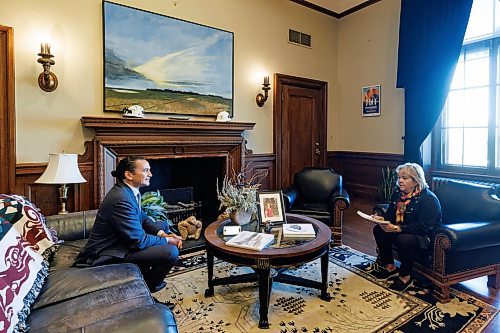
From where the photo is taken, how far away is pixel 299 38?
209 inches

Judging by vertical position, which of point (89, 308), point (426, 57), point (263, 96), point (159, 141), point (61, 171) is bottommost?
point (89, 308)

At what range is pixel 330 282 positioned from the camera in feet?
8.77

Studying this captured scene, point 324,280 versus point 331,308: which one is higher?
point 324,280

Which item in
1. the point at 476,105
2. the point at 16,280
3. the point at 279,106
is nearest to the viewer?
the point at 16,280

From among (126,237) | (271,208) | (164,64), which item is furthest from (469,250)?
(164,64)

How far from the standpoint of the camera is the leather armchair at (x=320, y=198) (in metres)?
3.53

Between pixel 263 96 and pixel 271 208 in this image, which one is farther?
pixel 263 96

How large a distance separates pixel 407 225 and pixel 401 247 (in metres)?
0.19

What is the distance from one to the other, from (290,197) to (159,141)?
170cm

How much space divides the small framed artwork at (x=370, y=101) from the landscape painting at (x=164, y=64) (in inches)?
98.0

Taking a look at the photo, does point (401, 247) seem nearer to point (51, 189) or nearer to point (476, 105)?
point (476, 105)

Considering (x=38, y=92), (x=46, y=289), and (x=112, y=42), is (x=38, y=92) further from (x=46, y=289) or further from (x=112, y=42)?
(x=46, y=289)

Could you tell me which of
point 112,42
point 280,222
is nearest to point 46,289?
point 280,222

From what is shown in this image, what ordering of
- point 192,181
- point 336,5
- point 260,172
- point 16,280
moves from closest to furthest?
point 16,280 < point 192,181 < point 260,172 < point 336,5
